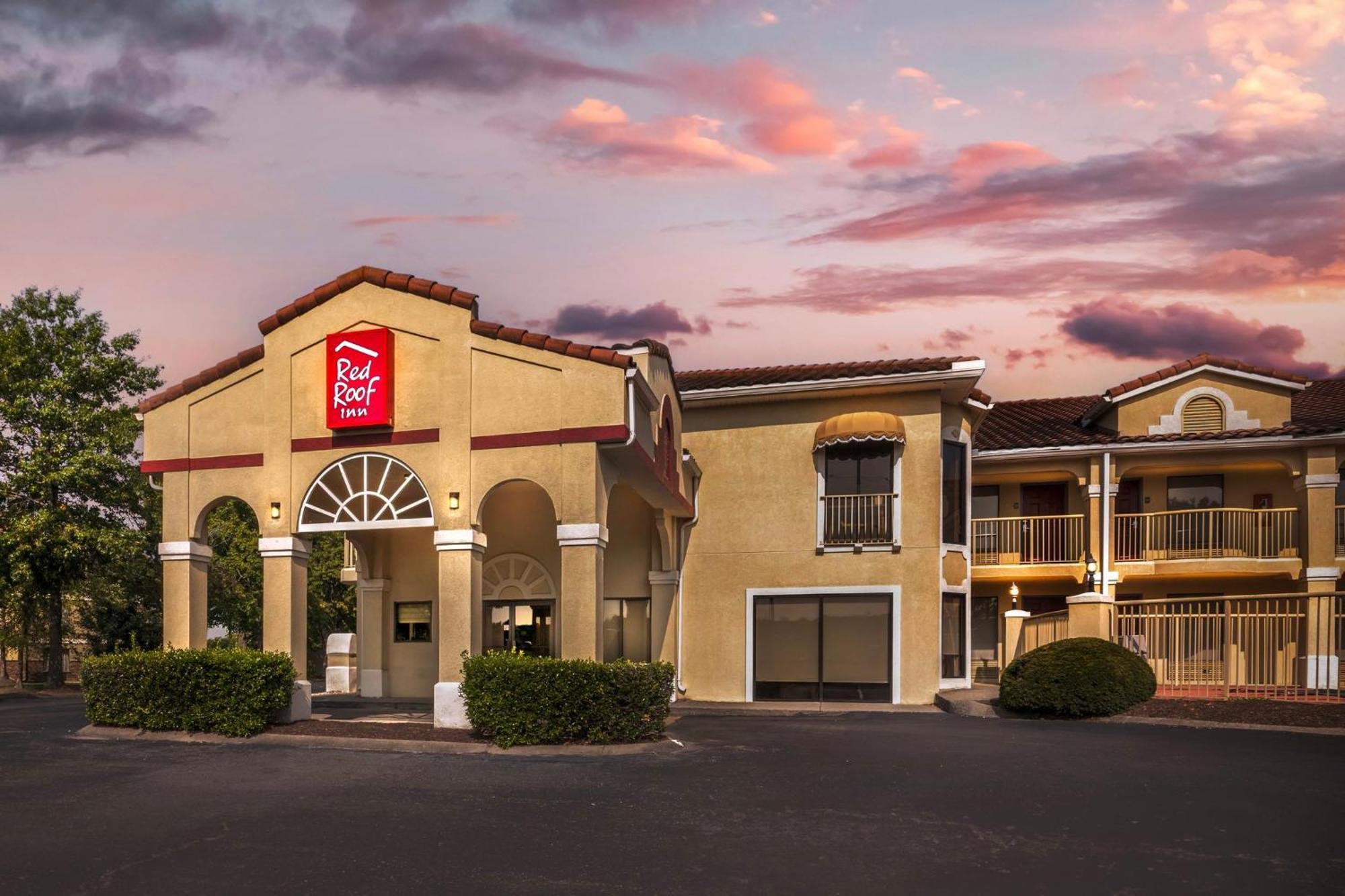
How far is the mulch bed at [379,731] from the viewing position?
1700 cm

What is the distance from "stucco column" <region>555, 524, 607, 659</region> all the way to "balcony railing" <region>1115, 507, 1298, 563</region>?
15.8 m

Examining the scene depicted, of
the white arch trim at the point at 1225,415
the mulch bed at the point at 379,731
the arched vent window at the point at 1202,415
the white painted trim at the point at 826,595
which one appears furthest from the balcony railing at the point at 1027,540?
the mulch bed at the point at 379,731

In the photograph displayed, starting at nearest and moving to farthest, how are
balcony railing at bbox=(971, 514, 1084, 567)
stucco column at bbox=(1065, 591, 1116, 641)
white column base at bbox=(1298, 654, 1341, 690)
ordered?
stucco column at bbox=(1065, 591, 1116, 641) < white column base at bbox=(1298, 654, 1341, 690) < balcony railing at bbox=(971, 514, 1084, 567)

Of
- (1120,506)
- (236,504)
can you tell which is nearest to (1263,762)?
(1120,506)

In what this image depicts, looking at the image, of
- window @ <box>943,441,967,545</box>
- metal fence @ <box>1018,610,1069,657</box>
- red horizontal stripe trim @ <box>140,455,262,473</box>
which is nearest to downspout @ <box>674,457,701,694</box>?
window @ <box>943,441,967,545</box>

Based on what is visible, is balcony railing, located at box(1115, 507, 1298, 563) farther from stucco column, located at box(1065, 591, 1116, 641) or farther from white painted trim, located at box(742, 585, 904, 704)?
stucco column, located at box(1065, 591, 1116, 641)

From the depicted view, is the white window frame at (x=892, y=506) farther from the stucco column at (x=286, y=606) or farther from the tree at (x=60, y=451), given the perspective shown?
the tree at (x=60, y=451)

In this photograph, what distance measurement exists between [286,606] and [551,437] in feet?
17.5

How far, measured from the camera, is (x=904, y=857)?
370 inches

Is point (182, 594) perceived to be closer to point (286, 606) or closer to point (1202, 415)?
point (286, 606)

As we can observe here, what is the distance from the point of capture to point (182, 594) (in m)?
19.5

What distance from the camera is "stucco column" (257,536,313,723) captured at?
18.9m

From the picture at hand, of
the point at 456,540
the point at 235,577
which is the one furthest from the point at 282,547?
the point at 235,577

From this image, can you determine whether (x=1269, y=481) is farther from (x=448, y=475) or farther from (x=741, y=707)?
(x=448, y=475)
